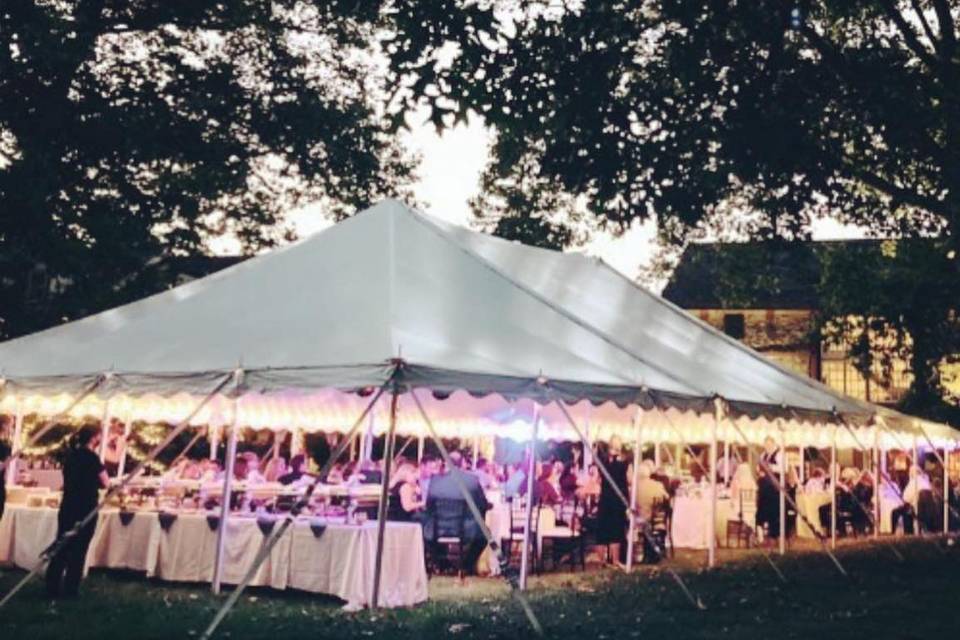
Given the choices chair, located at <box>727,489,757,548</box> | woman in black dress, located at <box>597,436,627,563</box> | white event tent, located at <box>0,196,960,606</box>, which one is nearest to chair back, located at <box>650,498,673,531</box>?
woman in black dress, located at <box>597,436,627,563</box>

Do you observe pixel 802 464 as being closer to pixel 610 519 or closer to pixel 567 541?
pixel 610 519

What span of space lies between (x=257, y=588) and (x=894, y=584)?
296 inches

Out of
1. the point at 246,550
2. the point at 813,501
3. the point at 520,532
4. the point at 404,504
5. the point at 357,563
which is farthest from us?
the point at 813,501

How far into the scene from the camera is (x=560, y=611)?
8469mm

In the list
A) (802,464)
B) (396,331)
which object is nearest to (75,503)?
(396,331)

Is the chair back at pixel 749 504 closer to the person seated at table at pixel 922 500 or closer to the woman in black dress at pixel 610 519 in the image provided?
the person seated at table at pixel 922 500

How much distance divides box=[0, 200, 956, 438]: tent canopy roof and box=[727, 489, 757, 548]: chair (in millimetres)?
3930

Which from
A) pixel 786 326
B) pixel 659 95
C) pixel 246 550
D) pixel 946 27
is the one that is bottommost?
pixel 246 550

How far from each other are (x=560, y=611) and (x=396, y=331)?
3.00 metres

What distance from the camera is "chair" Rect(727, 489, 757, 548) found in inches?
611

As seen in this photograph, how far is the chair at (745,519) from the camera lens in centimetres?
1552

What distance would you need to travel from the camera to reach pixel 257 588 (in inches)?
370

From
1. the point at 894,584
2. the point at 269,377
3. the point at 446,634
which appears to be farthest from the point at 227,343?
the point at 894,584

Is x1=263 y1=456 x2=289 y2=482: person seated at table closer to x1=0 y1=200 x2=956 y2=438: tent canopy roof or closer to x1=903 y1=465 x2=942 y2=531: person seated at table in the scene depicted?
x1=0 y1=200 x2=956 y2=438: tent canopy roof
